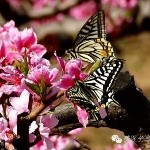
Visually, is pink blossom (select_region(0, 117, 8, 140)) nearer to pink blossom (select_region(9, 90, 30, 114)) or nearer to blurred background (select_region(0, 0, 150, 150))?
pink blossom (select_region(9, 90, 30, 114))

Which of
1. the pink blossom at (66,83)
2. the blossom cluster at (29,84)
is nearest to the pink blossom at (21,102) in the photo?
the blossom cluster at (29,84)

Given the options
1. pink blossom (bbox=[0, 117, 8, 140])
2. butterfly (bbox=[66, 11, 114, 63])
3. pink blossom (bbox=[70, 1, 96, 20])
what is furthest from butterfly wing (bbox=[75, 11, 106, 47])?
pink blossom (bbox=[70, 1, 96, 20])

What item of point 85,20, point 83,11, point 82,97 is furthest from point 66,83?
point 83,11

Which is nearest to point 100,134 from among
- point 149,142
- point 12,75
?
point 149,142

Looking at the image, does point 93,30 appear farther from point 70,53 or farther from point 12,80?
point 12,80

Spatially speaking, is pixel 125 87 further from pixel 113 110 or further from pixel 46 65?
pixel 46 65

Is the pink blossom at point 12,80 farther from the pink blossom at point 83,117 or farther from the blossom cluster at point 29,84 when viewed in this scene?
the pink blossom at point 83,117

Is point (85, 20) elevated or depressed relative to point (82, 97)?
elevated

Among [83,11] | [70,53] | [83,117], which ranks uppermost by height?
[83,11]
